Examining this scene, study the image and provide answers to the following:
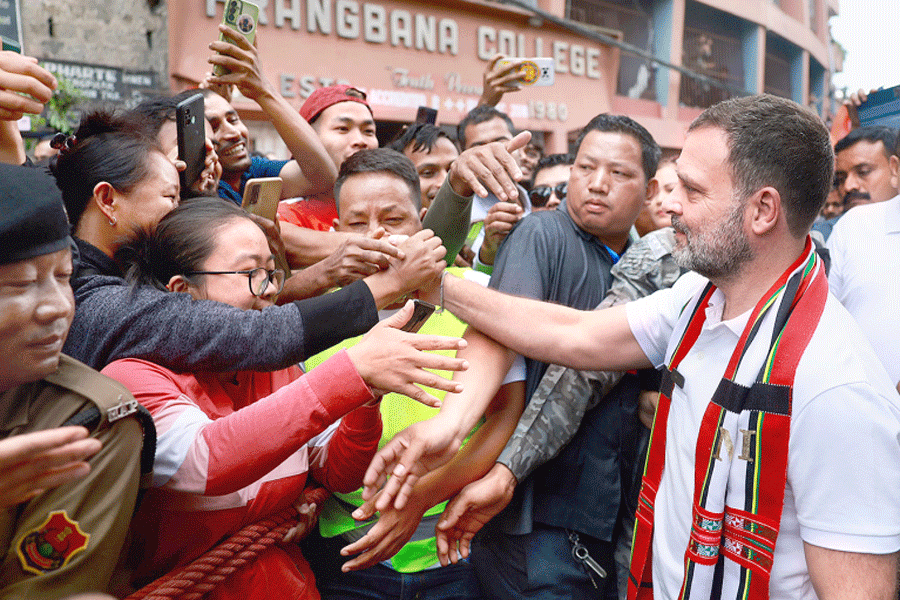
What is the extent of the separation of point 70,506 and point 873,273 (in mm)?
2857

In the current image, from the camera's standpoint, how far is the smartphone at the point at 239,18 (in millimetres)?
2609

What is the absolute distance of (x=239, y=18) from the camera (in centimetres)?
263

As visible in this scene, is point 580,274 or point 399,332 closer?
point 399,332

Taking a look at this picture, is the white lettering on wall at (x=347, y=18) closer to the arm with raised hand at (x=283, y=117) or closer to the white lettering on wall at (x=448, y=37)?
the white lettering on wall at (x=448, y=37)

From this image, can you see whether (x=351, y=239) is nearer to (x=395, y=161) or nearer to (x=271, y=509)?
(x=395, y=161)

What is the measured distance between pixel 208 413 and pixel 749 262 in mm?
1422

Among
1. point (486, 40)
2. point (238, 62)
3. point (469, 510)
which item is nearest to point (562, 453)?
point (469, 510)

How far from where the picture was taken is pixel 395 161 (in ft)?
8.05

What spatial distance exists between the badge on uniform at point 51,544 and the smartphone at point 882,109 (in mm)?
4295

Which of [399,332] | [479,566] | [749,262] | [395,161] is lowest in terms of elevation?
[479,566]

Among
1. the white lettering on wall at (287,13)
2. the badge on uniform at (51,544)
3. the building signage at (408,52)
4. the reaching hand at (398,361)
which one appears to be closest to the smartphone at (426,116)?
the reaching hand at (398,361)

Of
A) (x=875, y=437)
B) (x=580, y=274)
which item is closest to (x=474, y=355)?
(x=580, y=274)

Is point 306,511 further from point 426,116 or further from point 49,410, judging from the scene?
point 426,116

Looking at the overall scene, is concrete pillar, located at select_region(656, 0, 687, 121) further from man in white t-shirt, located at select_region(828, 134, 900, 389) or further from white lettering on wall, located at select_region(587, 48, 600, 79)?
man in white t-shirt, located at select_region(828, 134, 900, 389)
